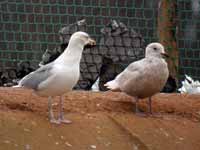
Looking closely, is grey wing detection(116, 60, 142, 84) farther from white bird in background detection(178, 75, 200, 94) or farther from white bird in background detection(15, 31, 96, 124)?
white bird in background detection(178, 75, 200, 94)

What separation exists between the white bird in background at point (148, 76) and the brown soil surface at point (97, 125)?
0.67 ft

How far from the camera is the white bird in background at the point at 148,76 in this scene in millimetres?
6758

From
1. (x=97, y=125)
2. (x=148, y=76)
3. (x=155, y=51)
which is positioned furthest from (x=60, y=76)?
(x=155, y=51)

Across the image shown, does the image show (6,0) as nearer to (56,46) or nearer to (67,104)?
(56,46)

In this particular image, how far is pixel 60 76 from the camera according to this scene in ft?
19.8

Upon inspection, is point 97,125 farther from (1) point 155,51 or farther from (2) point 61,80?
(1) point 155,51

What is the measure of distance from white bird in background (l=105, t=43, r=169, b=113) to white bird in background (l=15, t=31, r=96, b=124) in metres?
0.65

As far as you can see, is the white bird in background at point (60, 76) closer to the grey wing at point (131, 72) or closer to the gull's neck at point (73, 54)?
the gull's neck at point (73, 54)

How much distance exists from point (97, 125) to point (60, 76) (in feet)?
2.06

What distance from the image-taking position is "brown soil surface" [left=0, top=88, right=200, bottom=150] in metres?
6.12

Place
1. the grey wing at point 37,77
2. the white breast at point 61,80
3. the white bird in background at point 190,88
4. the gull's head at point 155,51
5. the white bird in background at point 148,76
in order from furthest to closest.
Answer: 1. the white bird in background at point 190,88
2. the gull's head at point 155,51
3. the white bird in background at point 148,76
4. the grey wing at point 37,77
5. the white breast at point 61,80

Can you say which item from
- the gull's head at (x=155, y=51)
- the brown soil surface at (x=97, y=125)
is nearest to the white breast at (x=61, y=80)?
the brown soil surface at (x=97, y=125)

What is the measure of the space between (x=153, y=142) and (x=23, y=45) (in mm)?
4212

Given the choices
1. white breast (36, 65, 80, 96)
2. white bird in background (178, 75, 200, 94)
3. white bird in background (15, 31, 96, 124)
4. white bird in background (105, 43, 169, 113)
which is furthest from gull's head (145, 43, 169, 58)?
white bird in background (178, 75, 200, 94)
